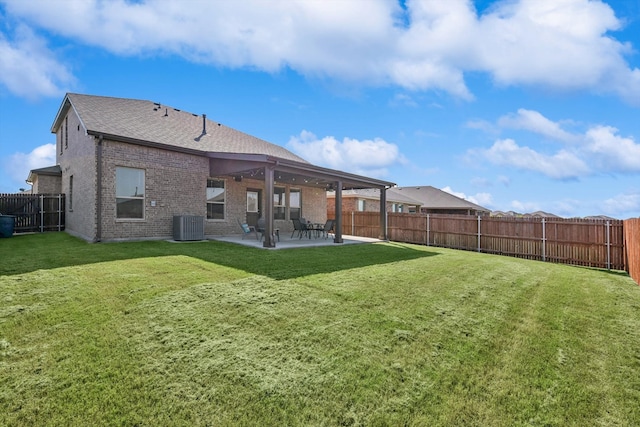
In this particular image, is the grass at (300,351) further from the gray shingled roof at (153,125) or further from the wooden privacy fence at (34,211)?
the wooden privacy fence at (34,211)

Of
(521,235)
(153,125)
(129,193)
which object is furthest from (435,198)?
(129,193)

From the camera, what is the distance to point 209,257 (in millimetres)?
7797

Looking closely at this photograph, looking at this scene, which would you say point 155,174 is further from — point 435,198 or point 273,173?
point 435,198

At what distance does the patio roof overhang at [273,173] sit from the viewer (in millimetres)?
9953

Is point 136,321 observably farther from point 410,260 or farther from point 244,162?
point 244,162

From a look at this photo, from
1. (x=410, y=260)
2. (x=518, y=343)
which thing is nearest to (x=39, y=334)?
(x=518, y=343)

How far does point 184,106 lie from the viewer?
16484 millimetres

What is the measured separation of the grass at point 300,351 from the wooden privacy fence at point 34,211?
10.0 m

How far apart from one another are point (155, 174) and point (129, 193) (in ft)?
3.42

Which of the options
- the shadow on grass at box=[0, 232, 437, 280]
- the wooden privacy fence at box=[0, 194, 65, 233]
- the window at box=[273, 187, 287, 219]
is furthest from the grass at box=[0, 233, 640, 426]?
the wooden privacy fence at box=[0, 194, 65, 233]

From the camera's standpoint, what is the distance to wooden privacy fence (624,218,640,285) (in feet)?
26.2

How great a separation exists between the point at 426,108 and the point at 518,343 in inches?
593

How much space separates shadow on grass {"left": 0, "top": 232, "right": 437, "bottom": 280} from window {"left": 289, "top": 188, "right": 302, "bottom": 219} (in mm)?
6588

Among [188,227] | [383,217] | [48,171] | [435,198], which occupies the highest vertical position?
[48,171]
